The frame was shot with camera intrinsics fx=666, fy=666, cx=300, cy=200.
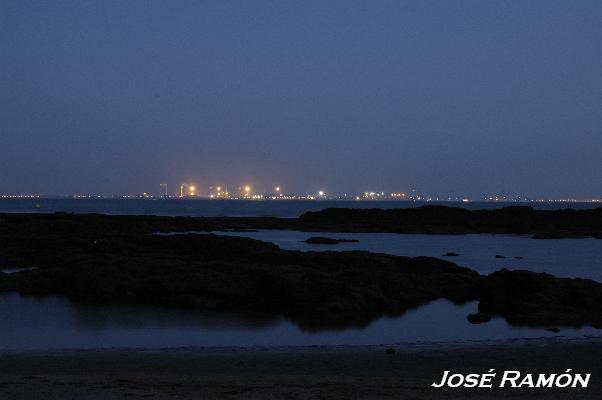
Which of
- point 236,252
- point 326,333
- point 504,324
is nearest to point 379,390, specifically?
point 326,333

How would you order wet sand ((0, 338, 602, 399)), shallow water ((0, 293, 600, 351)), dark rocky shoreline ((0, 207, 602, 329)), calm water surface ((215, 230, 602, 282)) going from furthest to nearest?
calm water surface ((215, 230, 602, 282)), dark rocky shoreline ((0, 207, 602, 329)), shallow water ((0, 293, 600, 351)), wet sand ((0, 338, 602, 399))

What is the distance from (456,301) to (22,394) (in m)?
17.2

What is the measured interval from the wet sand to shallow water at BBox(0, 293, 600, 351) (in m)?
1.65

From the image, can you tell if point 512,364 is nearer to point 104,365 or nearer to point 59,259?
point 104,365

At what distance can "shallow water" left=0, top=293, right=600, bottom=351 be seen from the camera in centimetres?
1839

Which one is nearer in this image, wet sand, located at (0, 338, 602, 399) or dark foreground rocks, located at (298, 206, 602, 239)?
wet sand, located at (0, 338, 602, 399)

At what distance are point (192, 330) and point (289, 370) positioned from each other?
6281mm

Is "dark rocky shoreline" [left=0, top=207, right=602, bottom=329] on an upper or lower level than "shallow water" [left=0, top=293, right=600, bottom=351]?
upper

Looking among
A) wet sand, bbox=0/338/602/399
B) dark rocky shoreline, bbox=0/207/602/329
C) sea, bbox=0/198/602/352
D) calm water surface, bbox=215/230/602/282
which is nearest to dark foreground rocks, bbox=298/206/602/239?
calm water surface, bbox=215/230/602/282

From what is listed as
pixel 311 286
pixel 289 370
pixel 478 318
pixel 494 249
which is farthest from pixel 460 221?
pixel 289 370

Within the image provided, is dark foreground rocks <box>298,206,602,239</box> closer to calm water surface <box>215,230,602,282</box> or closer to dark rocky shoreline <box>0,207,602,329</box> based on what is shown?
calm water surface <box>215,230,602,282</box>

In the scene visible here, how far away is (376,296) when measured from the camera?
2292 cm

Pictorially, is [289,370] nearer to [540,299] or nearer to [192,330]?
[192,330]

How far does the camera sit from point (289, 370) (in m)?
14.1
